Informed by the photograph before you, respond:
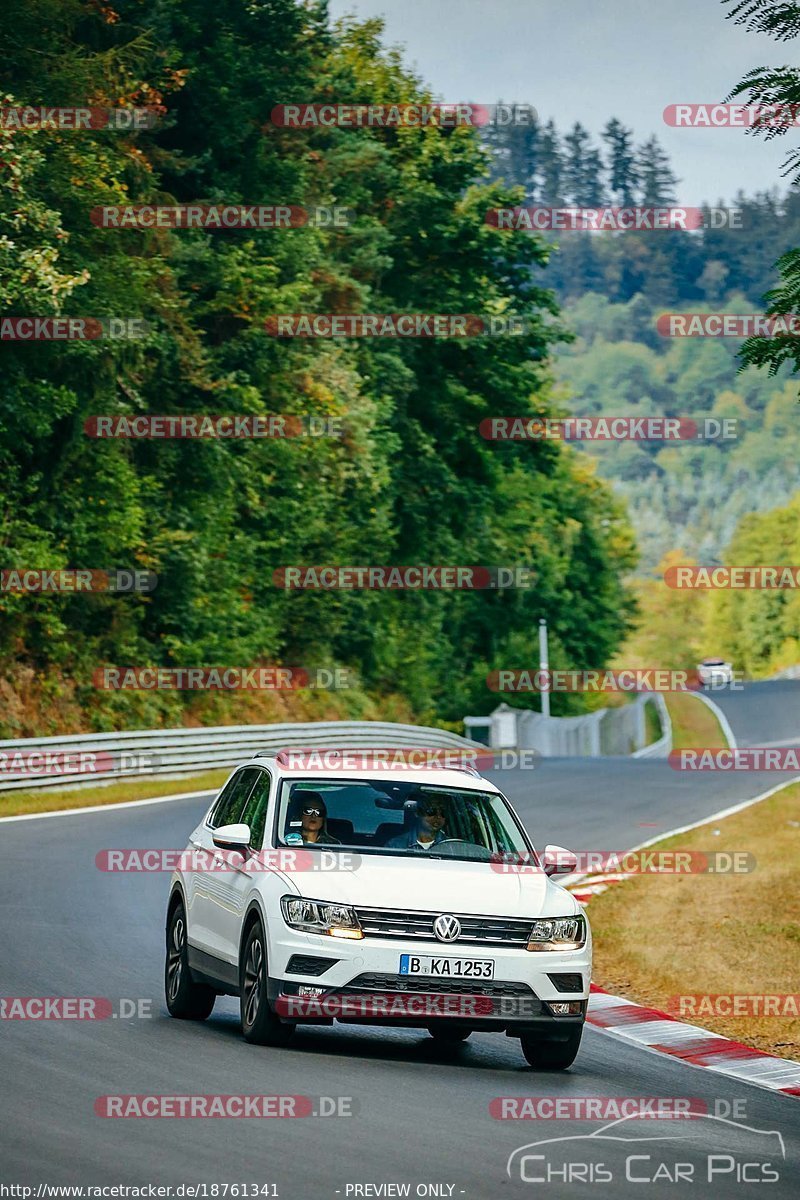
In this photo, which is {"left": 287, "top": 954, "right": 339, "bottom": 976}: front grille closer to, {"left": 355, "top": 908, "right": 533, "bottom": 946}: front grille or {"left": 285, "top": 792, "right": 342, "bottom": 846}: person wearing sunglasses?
{"left": 355, "top": 908, "right": 533, "bottom": 946}: front grille

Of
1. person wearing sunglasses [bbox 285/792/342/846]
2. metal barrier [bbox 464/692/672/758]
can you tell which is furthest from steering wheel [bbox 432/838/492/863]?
metal barrier [bbox 464/692/672/758]

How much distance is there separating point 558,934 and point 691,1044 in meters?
2.29

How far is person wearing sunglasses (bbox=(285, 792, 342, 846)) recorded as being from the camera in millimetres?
11093

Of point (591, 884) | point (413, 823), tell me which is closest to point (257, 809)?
point (413, 823)

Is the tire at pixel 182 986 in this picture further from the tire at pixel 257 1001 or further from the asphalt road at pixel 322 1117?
the tire at pixel 257 1001

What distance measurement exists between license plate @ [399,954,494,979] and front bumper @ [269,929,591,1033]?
1.0 inches

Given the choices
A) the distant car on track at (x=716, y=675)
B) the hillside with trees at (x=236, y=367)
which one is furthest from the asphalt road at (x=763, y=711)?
the hillside with trees at (x=236, y=367)

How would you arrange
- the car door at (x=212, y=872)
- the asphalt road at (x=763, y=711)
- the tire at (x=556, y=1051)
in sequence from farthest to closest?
the asphalt road at (x=763, y=711), the car door at (x=212, y=872), the tire at (x=556, y=1051)

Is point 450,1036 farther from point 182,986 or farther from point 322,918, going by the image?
point 322,918

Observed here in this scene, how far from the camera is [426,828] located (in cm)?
1134

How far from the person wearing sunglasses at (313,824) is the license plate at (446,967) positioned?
1.19 m

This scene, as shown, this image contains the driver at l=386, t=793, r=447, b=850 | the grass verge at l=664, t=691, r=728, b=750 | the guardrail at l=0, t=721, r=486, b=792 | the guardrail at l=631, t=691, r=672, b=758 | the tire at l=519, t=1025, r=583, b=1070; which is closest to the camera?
the tire at l=519, t=1025, r=583, b=1070

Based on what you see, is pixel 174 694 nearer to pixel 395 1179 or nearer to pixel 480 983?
pixel 480 983

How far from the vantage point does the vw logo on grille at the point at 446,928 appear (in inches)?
401
